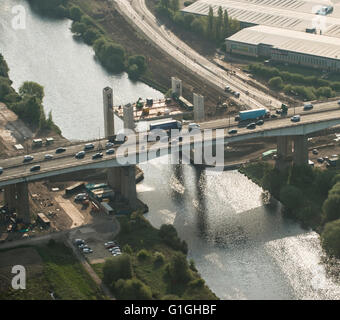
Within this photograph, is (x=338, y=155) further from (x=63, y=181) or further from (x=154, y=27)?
(x=154, y=27)

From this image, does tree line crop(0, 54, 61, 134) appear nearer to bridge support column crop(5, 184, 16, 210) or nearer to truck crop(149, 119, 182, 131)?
truck crop(149, 119, 182, 131)

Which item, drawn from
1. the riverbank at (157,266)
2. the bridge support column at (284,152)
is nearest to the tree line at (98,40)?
Answer: the bridge support column at (284,152)

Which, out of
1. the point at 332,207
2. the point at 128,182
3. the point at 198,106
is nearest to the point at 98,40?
the point at 198,106

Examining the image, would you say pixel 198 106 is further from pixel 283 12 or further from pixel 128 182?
pixel 283 12

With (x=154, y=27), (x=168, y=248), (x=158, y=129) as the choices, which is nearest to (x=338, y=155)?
(x=158, y=129)

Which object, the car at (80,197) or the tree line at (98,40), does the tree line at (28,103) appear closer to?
the tree line at (98,40)

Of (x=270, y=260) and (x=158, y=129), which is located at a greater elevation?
(x=158, y=129)
